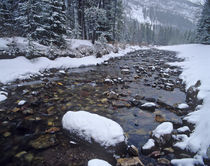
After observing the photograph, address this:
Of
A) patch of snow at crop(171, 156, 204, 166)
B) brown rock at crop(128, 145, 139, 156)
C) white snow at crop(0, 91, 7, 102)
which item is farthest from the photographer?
white snow at crop(0, 91, 7, 102)

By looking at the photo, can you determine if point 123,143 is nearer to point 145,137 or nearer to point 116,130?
point 116,130

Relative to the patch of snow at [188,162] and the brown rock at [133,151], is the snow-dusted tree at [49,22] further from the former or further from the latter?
the patch of snow at [188,162]

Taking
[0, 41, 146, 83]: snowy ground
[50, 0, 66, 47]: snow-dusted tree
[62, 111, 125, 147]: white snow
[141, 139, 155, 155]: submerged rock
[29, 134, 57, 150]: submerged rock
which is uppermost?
[50, 0, 66, 47]: snow-dusted tree

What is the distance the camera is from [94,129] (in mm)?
3184

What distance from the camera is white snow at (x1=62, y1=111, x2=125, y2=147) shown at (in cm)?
300

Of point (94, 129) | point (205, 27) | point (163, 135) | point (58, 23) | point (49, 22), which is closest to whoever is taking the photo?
point (94, 129)

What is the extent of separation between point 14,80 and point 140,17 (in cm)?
21206

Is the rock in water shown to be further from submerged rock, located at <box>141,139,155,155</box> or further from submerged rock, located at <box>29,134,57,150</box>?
submerged rock, located at <box>29,134,57,150</box>

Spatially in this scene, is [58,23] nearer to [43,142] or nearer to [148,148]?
[43,142]

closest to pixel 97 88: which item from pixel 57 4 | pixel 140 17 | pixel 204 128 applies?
pixel 204 128

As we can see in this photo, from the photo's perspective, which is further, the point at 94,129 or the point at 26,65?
the point at 26,65

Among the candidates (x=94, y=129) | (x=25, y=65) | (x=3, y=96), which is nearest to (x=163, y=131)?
(x=94, y=129)

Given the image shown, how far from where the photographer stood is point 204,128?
3109mm

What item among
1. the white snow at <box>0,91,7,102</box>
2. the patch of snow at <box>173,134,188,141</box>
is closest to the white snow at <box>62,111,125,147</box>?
the patch of snow at <box>173,134,188,141</box>
